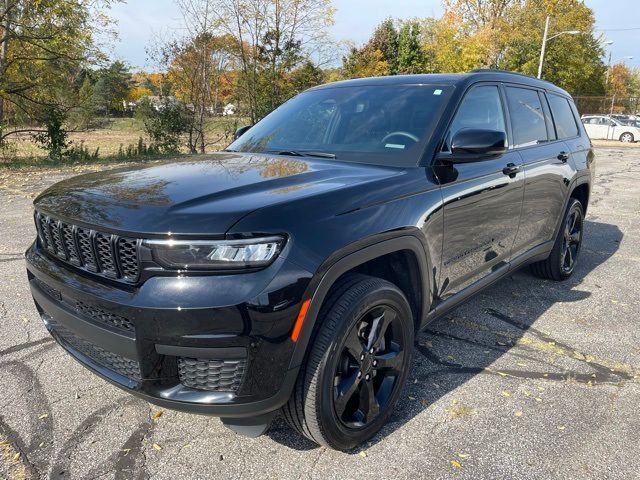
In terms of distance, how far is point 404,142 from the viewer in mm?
3055

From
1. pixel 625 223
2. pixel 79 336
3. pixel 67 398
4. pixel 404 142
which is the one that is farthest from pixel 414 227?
pixel 625 223

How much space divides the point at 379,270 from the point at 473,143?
878 mm

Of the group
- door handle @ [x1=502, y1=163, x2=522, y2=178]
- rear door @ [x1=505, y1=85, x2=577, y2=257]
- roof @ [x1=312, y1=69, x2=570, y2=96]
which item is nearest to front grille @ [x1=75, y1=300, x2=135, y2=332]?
roof @ [x1=312, y1=69, x2=570, y2=96]

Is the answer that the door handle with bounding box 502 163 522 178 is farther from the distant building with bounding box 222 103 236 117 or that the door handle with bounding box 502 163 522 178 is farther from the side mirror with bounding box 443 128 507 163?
the distant building with bounding box 222 103 236 117

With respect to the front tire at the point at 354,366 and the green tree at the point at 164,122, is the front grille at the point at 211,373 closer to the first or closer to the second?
the front tire at the point at 354,366

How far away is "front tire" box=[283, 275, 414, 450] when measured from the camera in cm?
222

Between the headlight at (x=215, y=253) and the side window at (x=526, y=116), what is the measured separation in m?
2.60

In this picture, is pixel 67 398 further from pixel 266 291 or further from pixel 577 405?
pixel 577 405

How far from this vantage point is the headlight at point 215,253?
6.48ft

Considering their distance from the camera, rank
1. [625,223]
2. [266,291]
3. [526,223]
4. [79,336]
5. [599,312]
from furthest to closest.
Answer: [625,223]
[599,312]
[526,223]
[79,336]
[266,291]

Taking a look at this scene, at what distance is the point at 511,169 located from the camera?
3602 millimetres

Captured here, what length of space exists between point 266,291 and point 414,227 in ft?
3.30

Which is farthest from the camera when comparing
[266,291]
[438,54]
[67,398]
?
[438,54]

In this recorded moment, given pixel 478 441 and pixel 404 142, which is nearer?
pixel 478 441
